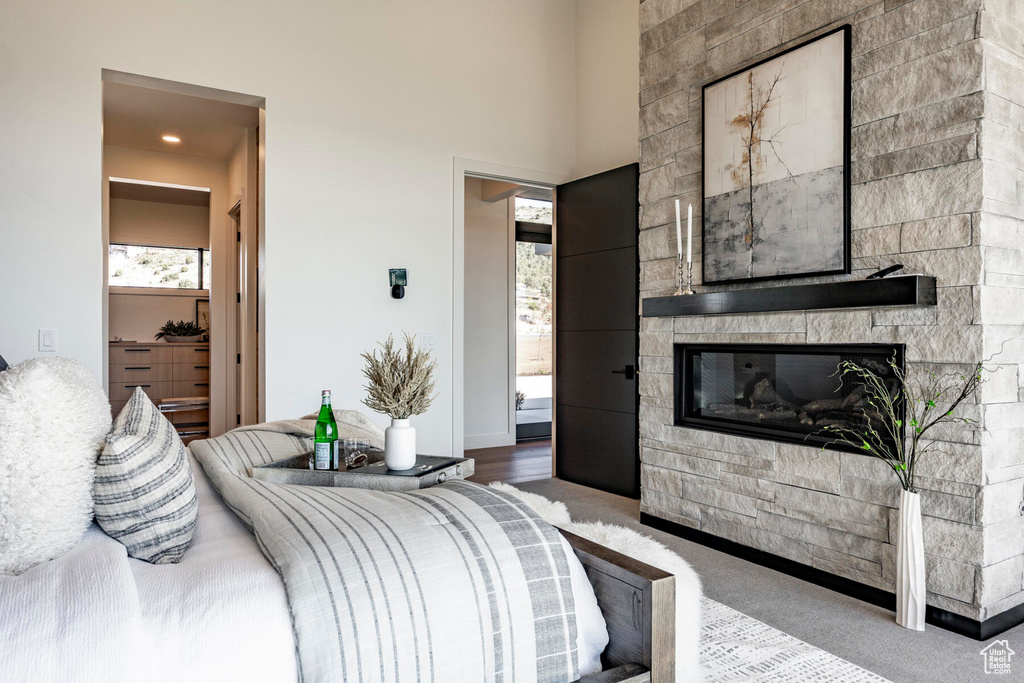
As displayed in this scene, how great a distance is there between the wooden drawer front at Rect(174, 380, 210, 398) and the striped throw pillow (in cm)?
591

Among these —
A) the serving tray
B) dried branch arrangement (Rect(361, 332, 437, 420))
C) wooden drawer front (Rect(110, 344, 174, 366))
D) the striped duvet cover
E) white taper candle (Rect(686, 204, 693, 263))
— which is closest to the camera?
the striped duvet cover

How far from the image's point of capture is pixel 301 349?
147 inches

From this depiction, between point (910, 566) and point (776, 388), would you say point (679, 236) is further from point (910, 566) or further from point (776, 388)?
point (910, 566)

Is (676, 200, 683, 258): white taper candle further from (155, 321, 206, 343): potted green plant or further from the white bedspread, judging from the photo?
(155, 321, 206, 343): potted green plant

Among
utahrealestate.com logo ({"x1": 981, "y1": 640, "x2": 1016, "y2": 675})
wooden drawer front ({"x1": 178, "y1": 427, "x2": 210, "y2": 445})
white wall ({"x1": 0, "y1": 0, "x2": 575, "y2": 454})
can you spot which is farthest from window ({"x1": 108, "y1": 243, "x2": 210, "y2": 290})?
utahrealestate.com logo ({"x1": 981, "y1": 640, "x2": 1016, "y2": 675})

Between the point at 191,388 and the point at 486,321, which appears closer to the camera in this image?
the point at 486,321

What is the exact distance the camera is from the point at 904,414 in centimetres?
233

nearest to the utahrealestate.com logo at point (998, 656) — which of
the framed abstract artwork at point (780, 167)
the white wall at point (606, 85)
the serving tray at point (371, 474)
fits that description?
the framed abstract artwork at point (780, 167)

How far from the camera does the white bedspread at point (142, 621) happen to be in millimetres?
829

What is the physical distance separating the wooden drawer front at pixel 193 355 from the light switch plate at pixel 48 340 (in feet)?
11.8

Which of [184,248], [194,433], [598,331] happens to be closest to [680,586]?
[598,331]

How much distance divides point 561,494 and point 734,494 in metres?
1.45

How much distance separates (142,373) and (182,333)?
563 mm

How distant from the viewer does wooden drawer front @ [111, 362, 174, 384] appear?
632 centimetres
